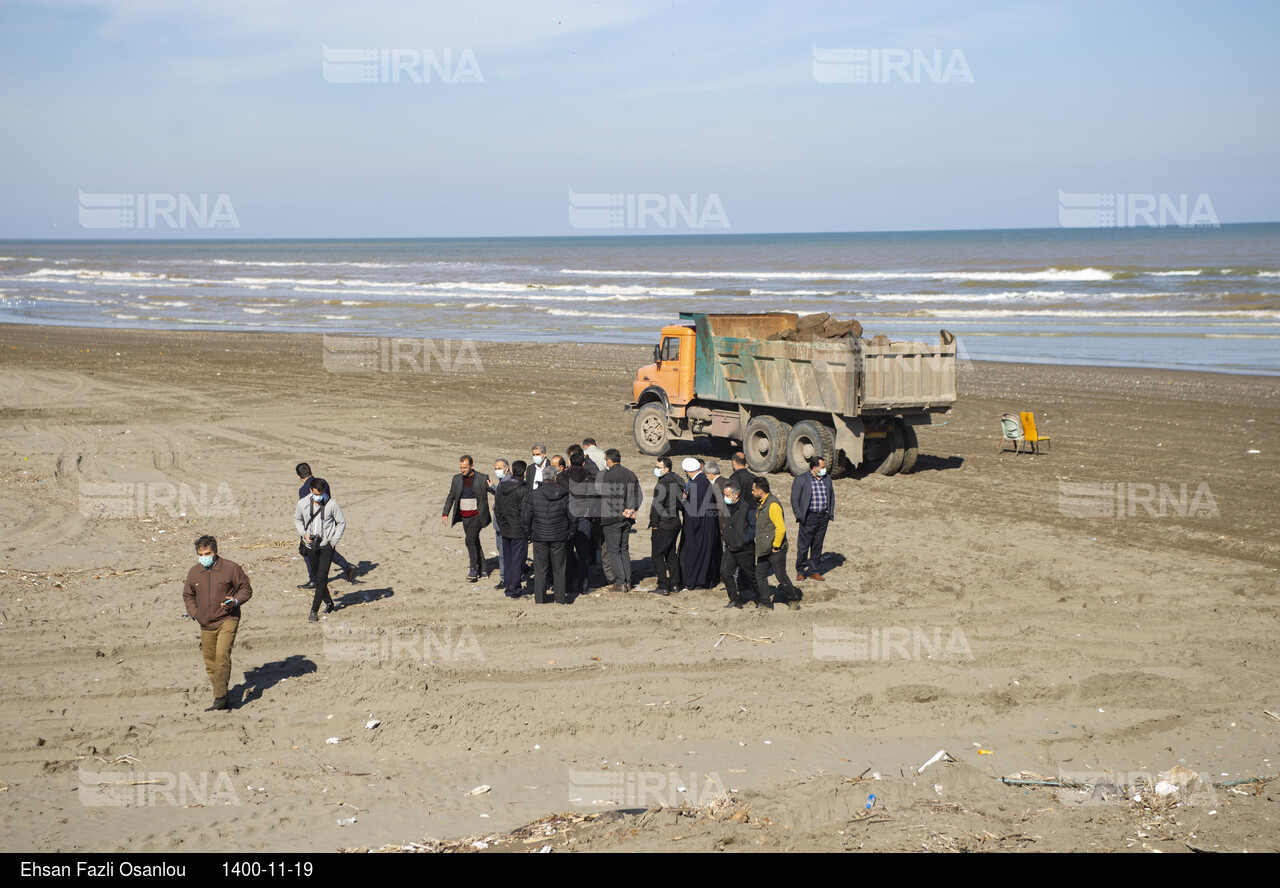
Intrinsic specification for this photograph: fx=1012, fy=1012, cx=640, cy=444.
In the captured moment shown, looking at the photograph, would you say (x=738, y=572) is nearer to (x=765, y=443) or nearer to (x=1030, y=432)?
(x=765, y=443)

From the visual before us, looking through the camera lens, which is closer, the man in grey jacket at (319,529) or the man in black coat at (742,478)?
the man in grey jacket at (319,529)

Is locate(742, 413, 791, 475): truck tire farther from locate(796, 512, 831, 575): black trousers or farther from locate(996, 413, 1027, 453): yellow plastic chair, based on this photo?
locate(796, 512, 831, 575): black trousers

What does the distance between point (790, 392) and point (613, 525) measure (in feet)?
20.8

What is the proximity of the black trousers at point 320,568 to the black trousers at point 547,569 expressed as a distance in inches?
87.1

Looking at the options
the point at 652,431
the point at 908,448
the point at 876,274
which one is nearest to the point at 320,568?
the point at 652,431

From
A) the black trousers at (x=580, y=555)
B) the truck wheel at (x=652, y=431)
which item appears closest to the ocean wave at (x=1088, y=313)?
the truck wheel at (x=652, y=431)

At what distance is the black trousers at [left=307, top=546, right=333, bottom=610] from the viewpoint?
35.1 feet

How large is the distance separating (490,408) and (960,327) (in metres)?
25.3

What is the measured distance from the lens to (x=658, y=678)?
9.52 metres

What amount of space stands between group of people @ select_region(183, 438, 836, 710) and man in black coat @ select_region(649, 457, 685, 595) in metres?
0.01

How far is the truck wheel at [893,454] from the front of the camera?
1753cm

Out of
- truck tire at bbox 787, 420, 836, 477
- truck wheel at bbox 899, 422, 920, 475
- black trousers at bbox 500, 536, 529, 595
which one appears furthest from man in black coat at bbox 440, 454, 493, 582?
truck wheel at bbox 899, 422, 920, 475

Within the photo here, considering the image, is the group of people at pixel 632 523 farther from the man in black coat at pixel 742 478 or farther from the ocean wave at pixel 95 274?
the ocean wave at pixel 95 274
